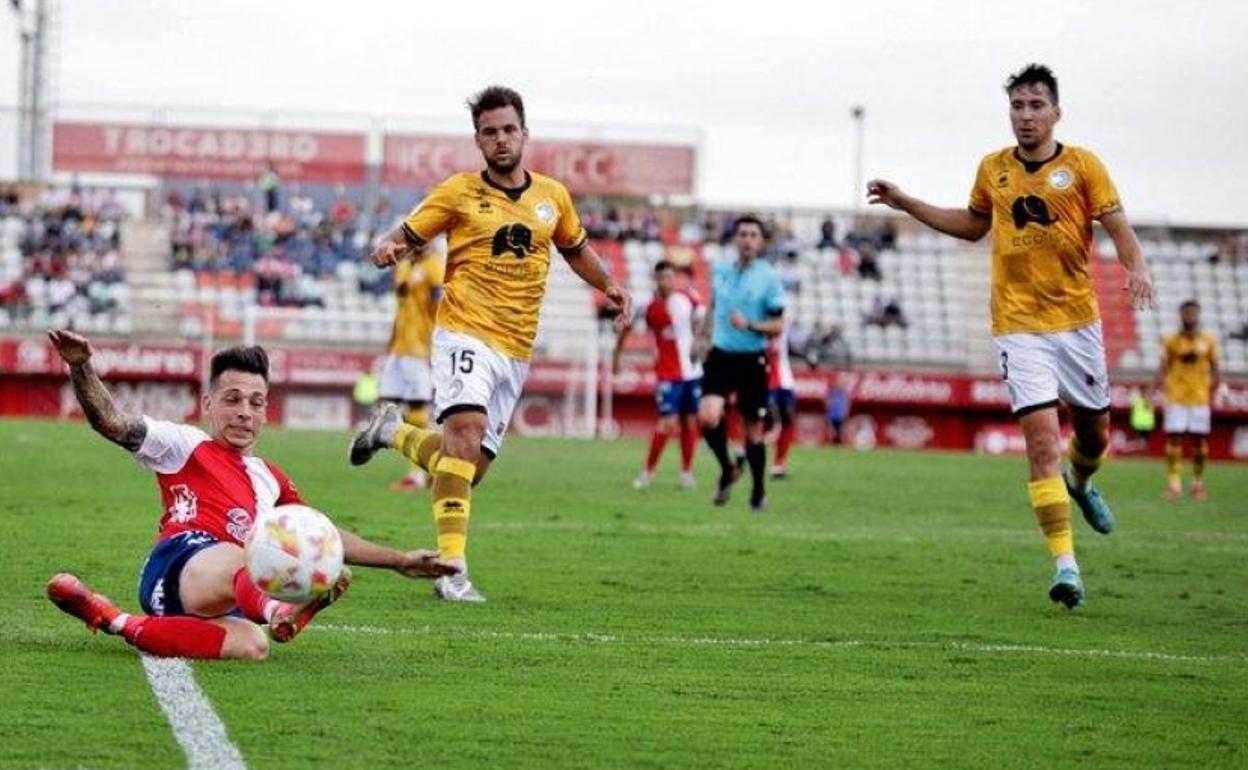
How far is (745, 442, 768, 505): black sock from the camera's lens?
61.8ft

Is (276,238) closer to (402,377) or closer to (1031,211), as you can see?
(402,377)

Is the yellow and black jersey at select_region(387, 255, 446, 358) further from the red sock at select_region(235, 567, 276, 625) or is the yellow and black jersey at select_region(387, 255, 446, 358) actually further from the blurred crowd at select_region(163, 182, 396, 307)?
the blurred crowd at select_region(163, 182, 396, 307)

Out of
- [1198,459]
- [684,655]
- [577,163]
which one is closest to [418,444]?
[684,655]

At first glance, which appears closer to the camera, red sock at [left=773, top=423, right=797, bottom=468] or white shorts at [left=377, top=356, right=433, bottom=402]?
white shorts at [left=377, top=356, right=433, bottom=402]

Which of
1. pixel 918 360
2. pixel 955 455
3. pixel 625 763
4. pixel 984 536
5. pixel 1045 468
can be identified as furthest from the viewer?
pixel 918 360

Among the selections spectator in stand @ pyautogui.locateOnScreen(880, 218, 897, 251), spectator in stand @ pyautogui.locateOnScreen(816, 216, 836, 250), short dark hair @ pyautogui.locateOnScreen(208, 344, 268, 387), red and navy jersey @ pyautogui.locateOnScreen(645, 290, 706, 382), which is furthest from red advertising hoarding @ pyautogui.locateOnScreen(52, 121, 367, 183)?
short dark hair @ pyautogui.locateOnScreen(208, 344, 268, 387)

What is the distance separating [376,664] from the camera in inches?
320

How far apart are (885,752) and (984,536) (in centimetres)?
1064

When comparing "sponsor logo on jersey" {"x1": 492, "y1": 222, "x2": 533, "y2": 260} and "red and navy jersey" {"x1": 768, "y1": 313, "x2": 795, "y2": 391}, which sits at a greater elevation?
"sponsor logo on jersey" {"x1": 492, "y1": 222, "x2": 533, "y2": 260}

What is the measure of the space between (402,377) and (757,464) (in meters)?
3.77

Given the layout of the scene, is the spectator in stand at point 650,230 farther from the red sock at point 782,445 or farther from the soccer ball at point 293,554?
the soccer ball at point 293,554

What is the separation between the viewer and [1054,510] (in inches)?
457

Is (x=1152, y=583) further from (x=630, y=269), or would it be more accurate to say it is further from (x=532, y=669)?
(x=630, y=269)

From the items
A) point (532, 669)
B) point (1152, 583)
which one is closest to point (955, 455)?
point (1152, 583)
